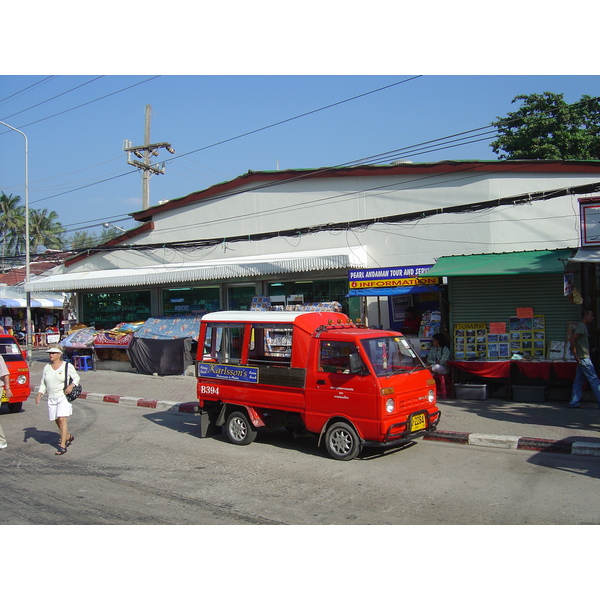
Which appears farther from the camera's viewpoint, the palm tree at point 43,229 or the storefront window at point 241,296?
the palm tree at point 43,229

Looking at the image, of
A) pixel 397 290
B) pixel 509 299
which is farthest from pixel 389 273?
pixel 509 299

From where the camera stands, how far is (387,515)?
18.5ft

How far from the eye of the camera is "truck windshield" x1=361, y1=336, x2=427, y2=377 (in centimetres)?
778

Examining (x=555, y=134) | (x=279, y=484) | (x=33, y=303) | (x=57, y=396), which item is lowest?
(x=279, y=484)

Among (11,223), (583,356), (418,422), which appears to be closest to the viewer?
(418,422)

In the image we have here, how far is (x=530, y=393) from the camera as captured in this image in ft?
37.3

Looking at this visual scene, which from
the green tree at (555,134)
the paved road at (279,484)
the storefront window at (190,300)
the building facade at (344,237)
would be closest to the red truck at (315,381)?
the paved road at (279,484)

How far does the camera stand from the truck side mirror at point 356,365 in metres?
7.55

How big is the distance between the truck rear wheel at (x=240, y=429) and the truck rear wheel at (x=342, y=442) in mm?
1478

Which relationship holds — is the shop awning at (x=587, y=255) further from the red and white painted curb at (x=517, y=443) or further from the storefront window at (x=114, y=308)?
the storefront window at (x=114, y=308)

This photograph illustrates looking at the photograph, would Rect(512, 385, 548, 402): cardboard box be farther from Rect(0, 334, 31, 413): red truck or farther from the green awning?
Rect(0, 334, 31, 413): red truck

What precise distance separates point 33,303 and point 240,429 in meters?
27.5

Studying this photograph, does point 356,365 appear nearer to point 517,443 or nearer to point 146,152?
point 517,443

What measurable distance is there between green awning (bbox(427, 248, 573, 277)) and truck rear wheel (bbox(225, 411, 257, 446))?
205 inches
